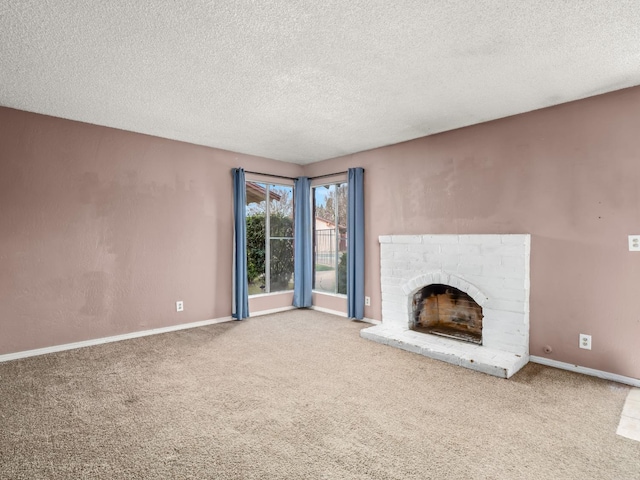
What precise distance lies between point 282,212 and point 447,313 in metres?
3.15

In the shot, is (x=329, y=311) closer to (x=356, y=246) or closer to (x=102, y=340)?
(x=356, y=246)

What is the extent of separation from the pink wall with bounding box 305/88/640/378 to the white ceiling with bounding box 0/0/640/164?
0.79 feet

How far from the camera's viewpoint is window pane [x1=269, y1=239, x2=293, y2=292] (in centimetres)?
583

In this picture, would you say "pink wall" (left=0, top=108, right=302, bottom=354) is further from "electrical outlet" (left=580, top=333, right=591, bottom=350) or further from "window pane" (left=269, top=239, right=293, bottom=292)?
"electrical outlet" (left=580, top=333, right=591, bottom=350)

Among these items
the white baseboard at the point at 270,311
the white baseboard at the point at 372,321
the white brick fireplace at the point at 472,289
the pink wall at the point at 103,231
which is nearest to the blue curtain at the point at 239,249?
the pink wall at the point at 103,231

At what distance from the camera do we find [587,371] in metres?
2.98

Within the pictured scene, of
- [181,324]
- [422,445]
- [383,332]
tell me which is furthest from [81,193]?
[422,445]

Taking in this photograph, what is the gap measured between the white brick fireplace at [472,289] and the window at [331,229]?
4.37 feet

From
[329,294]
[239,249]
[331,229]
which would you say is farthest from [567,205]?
[239,249]

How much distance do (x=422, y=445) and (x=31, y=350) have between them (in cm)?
379

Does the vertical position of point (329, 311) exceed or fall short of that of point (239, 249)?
it falls short

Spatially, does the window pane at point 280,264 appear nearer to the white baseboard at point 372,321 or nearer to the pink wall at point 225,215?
the pink wall at point 225,215

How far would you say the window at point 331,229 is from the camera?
550 cm

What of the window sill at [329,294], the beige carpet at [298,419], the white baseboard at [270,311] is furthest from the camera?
the window sill at [329,294]
